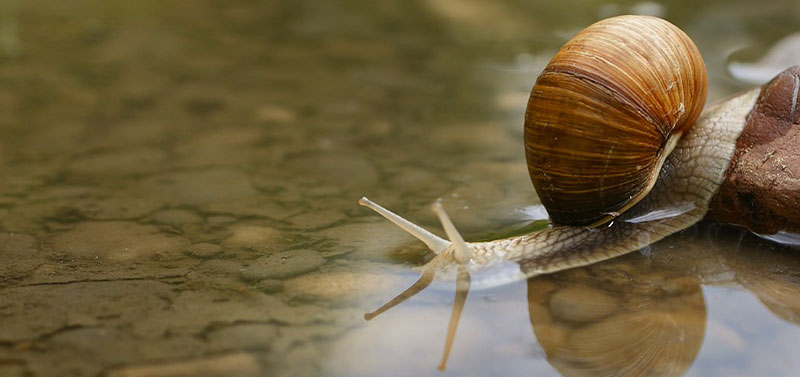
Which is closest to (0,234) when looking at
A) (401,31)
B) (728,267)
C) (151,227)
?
(151,227)

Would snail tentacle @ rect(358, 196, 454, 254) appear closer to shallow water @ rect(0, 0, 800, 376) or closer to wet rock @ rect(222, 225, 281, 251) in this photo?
shallow water @ rect(0, 0, 800, 376)

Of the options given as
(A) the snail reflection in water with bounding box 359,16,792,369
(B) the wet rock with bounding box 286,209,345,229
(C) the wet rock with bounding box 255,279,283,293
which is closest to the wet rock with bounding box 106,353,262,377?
(C) the wet rock with bounding box 255,279,283,293

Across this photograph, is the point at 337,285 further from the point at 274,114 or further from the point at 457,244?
the point at 274,114

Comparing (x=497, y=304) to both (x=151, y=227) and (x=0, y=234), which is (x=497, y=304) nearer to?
(x=151, y=227)

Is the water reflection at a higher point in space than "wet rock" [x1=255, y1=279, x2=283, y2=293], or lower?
higher

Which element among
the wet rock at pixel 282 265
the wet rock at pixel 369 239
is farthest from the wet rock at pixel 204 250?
the wet rock at pixel 369 239

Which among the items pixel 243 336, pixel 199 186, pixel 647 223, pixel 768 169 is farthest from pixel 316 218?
pixel 768 169
